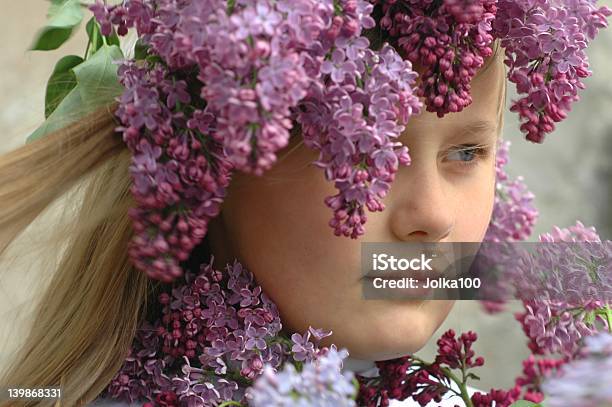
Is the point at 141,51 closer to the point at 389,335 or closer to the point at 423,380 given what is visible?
the point at 389,335

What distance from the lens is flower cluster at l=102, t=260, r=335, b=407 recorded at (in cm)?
93

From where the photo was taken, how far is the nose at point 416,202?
3.04ft

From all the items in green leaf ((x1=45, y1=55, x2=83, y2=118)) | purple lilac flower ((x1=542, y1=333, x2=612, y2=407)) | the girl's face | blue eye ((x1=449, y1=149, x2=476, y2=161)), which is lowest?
purple lilac flower ((x1=542, y1=333, x2=612, y2=407))

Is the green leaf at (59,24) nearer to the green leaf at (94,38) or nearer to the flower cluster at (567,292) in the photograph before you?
the green leaf at (94,38)

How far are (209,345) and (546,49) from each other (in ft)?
1.61

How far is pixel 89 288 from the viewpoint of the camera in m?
1.04

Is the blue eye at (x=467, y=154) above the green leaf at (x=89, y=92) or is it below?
below

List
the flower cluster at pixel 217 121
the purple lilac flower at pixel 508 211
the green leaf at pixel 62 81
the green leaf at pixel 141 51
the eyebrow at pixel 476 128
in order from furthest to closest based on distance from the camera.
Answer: the purple lilac flower at pixel 508 211 → the green leaf at pixel 62 81 → the eyebrow at pixel 476 128 → the green leaf at pixel 141 51 → the flower cluster at pixel 217 121

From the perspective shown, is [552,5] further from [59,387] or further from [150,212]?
[59,387]

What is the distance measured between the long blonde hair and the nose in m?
0.31

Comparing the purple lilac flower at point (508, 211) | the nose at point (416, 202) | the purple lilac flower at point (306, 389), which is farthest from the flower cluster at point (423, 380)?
the purple lilac flower at point (306, 389)

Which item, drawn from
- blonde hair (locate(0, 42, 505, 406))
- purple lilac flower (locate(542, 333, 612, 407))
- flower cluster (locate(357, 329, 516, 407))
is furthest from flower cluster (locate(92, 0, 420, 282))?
flower cluster (locate(357, 329, 516, 407))

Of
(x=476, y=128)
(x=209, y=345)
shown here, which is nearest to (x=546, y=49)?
(x=476, y=128)

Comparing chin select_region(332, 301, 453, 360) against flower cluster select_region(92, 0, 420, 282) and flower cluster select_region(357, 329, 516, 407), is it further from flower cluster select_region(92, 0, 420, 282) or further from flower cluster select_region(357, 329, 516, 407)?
flower cluster select_region(92, 0, 420, 282)
